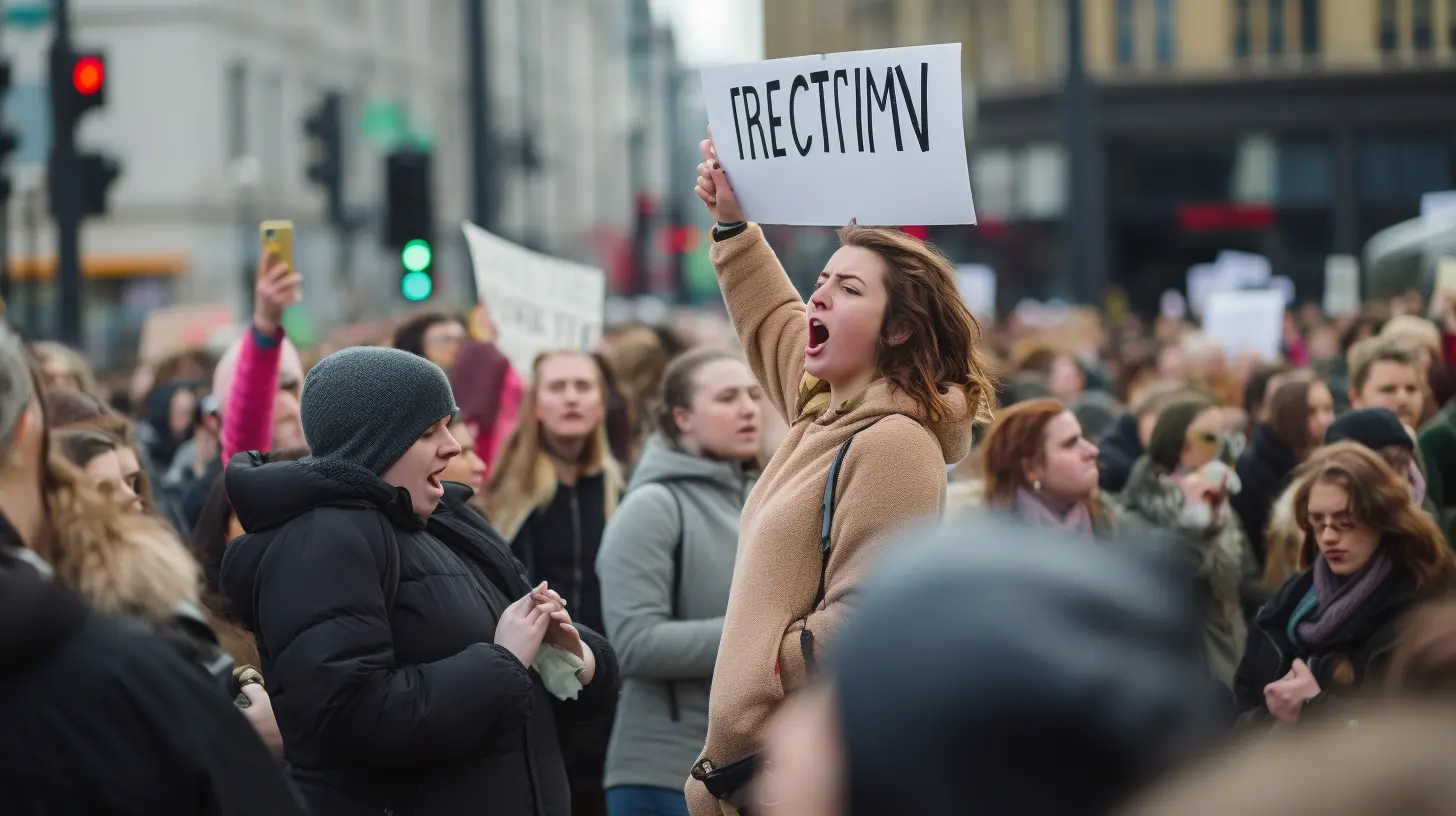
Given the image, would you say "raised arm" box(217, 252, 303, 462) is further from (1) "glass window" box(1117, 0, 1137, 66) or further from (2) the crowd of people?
(1) "glass window" box(1117, 0, 1137, 66)

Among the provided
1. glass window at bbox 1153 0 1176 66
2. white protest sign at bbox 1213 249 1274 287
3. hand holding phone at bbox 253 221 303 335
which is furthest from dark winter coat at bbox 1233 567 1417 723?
glass window at bbox 1153 0 1176 66

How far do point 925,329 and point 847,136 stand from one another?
0.74 m

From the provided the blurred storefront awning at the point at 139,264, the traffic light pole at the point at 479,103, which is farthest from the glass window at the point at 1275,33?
the traffic light pole at the point at 479,103

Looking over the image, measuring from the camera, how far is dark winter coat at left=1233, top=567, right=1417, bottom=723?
16.7 feet

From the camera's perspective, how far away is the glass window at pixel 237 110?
53.6m

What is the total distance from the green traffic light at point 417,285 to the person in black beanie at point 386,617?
7.31 meters

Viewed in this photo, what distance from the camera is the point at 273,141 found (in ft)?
185

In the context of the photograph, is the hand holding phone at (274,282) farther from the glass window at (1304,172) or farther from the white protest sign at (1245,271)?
the glass window at (1304,172)

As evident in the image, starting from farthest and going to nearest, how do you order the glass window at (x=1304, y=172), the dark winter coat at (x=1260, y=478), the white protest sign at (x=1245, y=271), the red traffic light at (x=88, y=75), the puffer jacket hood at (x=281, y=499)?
the glass window at (x=1304, y=172), the white protest sign at (x=1245, y=271), the red traffic light at (x=88, y=75), the dark winter coat at (x=1260, y=478), the puffer jacket hood at (x=281, y=499)

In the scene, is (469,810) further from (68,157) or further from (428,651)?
(68,157)

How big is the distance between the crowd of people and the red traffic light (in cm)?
618

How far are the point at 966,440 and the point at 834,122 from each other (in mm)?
925

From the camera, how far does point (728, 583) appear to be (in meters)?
5.63

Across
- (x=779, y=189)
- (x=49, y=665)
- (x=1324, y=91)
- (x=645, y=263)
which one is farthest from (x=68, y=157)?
(x=1324, y=91)
